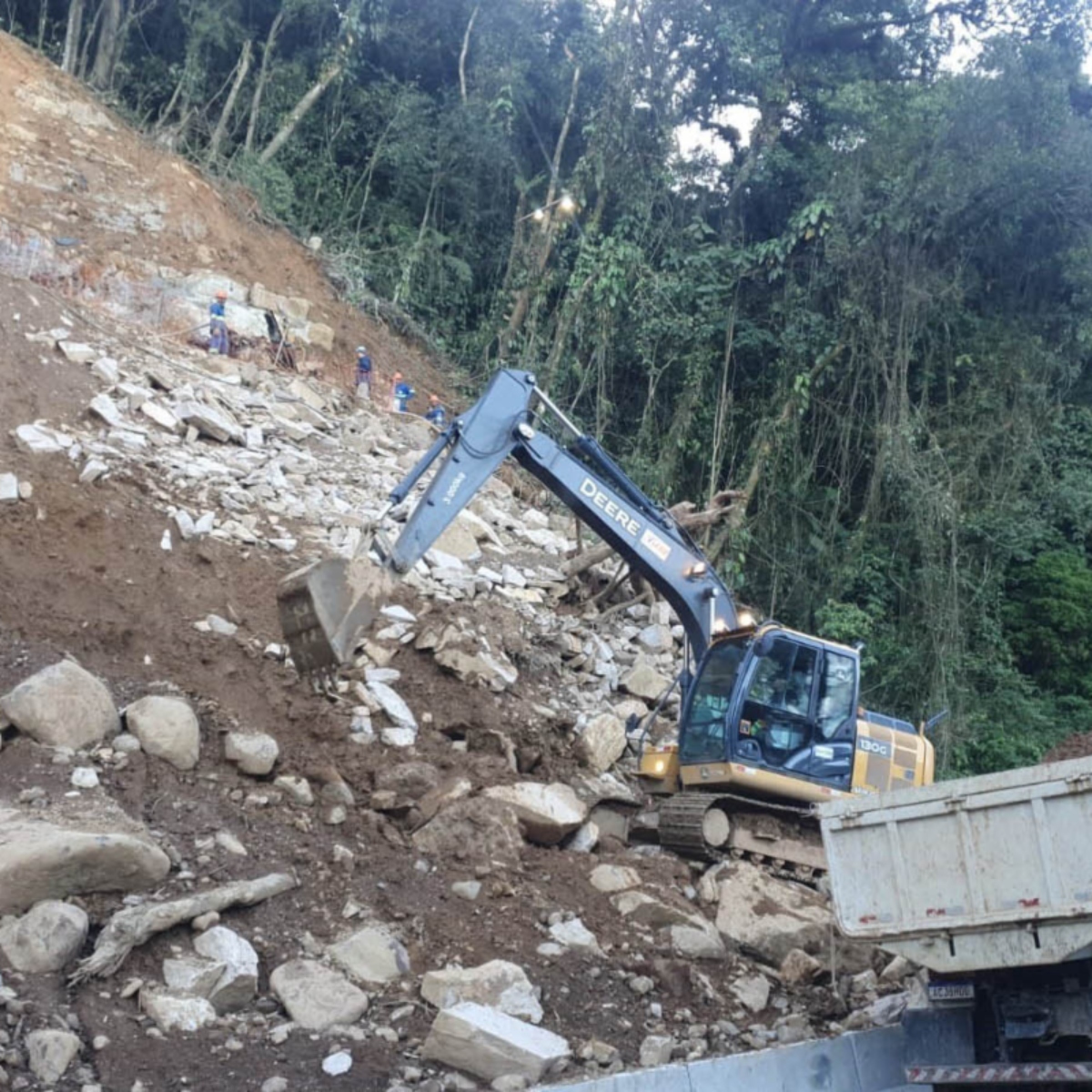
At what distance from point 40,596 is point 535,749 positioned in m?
3.82

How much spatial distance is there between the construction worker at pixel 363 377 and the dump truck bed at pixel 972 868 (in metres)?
13.0

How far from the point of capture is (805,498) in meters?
18.2

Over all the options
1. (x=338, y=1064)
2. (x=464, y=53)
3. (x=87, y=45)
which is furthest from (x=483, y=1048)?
(x=464, y=53)

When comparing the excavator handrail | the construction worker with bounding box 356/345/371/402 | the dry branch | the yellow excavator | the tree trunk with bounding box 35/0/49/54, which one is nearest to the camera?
the dry branch

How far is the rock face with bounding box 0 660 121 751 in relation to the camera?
22.4ft

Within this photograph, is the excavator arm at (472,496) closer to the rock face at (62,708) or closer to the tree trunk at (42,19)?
the rock face at (62,708)

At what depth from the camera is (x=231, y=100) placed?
66.2 feet

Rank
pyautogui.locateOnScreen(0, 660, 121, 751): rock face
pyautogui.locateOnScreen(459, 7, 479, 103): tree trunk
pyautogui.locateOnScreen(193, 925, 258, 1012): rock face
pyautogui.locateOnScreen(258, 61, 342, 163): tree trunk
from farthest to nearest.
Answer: pyautogui.locateOnScreen(459, 7, 479, 103): tree trunk
pyautogui.locateOnScreen(258, 61, 342, 163): tree trunk
pyautogui.locateOnScreen(0, 660, 121, 751): rock face
pyautogui.locateOnScreen(193, 925, 258, 1012): rock face

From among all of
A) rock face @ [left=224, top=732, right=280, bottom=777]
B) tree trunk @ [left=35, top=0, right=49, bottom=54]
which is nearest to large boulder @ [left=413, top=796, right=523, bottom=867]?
rock face @ [left=224, top=732, right=280, bottom=777]

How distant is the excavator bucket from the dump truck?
10.9 ft

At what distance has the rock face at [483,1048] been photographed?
5.02 metres

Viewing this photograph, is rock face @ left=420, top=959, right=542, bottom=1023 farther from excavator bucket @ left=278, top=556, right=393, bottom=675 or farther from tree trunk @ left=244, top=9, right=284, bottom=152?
tree trunk @ left=244, top=9, right=284, bottom=152

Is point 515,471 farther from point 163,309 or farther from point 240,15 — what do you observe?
point 240,15

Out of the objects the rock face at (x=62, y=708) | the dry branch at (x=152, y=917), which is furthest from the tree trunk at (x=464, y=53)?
the dry branch at (x=152, y=917)
